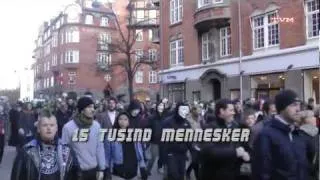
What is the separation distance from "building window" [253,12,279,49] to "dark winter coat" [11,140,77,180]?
79.2 ft

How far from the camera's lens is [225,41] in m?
32.3

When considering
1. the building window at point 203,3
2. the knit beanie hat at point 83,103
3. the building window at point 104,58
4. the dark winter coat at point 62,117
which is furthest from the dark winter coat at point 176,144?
the building window at point 104,58

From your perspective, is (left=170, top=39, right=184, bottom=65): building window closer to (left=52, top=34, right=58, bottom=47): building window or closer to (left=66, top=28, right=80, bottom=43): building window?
(left=66, top=28, right=80, bottom=43): building window

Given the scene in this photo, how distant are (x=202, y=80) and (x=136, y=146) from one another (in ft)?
80.7

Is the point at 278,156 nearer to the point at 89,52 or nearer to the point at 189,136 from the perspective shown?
the point at 189,136

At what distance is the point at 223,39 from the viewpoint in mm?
32594

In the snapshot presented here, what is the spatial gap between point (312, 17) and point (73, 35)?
189 feet

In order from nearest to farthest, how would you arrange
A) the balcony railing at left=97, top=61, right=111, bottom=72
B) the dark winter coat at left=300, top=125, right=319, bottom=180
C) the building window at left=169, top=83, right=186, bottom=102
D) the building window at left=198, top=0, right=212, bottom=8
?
the dark winter coat at left=300, top=125, right=319, bottom=180, the building window at left=198, top=0, right=212, bottom=8, the building window at left=169, top=83, right=186, bottom=102, the balcony railing at left=97, top=61, right=111, bottom=72

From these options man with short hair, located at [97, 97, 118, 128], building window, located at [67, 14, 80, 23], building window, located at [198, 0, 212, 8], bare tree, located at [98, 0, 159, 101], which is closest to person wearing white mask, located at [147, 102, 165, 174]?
man with short hair, located at [97, 97, 118, 128]

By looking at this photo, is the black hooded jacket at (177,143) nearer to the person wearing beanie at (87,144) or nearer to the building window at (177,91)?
the person wearing beanie at (87,144)

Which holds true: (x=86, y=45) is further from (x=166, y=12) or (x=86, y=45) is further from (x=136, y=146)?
(x=136, y=146)

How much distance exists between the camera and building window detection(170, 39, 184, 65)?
38.0 meters

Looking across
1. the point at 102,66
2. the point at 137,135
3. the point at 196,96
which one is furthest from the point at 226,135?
the point at 102,66

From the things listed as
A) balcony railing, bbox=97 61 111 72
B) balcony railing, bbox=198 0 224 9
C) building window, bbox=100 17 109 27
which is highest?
building window, bbox=100 17 109 27
